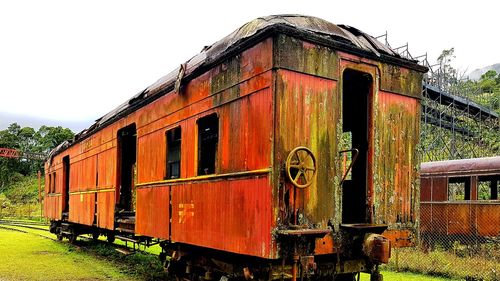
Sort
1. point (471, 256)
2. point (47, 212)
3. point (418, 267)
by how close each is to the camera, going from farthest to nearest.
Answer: point (47, 212) < point (471, 256) < point (418, 267)

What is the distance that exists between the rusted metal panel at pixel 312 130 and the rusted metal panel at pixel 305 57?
8 cm

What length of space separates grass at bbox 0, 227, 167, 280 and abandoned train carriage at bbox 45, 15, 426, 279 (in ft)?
9.42

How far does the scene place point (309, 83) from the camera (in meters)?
5.26

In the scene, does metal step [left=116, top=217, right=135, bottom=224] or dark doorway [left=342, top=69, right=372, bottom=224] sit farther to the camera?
metal step [left=116, top=217, right=135, bottom=224]

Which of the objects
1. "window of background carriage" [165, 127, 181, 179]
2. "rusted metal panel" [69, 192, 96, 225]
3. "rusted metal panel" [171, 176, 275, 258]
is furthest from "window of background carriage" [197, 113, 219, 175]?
"rusted metal panel" [69, 192, 96, 225]

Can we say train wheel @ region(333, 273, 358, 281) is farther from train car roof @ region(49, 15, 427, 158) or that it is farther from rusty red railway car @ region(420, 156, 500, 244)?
rusty red railway car @ region(420, 156, 500, 244)

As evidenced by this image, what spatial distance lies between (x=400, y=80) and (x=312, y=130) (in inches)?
71.8

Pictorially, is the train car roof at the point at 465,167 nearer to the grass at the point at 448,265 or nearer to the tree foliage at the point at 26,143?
the grass at the point at 448,265

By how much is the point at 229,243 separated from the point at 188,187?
5.03 ft

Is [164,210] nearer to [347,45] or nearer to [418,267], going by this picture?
[347,45]

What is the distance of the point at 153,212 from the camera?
842cm

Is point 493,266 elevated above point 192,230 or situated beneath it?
situated beneath

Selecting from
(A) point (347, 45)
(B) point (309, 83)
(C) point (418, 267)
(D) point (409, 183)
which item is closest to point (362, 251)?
(D) point (409, 183)

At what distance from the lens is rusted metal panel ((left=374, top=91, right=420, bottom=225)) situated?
598 centimetres
